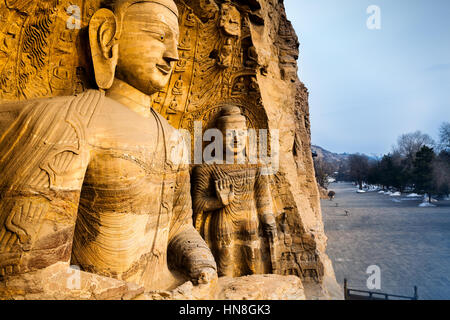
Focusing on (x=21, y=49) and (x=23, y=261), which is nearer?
(x=23, y=261)

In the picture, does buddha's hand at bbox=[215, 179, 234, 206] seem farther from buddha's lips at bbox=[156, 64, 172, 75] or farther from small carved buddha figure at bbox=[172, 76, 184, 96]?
buddha's lips at bbox=[156, 64, 172, 75]

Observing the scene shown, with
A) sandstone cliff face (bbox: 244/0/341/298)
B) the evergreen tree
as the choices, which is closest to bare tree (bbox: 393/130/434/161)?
the evergreen tree

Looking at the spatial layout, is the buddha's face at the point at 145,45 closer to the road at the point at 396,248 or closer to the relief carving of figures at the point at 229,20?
the relief carving of figures at the point at 229,20

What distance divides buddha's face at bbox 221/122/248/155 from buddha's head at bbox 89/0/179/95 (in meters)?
1.79

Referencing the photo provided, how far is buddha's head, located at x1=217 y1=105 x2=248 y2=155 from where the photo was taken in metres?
3.98

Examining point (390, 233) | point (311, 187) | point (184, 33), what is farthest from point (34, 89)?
point (390, 233)

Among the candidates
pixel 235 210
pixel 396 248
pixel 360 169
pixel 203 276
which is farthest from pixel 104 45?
pixel 360 169

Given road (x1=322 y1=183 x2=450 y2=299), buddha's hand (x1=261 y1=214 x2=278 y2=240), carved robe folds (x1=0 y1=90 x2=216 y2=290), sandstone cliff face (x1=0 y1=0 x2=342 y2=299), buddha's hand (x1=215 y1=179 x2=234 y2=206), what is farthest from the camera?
road (x1=322 y1=183 x2=450 y2=299)

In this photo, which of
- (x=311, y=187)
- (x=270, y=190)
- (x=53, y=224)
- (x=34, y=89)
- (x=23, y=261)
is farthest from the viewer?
(x=311, y=187)

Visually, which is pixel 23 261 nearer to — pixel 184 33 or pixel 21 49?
pixel 21 49

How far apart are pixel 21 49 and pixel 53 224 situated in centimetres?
153

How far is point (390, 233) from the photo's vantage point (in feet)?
37.9

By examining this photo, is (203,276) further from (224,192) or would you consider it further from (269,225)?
(269,225)

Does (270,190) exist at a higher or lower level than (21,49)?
lower
